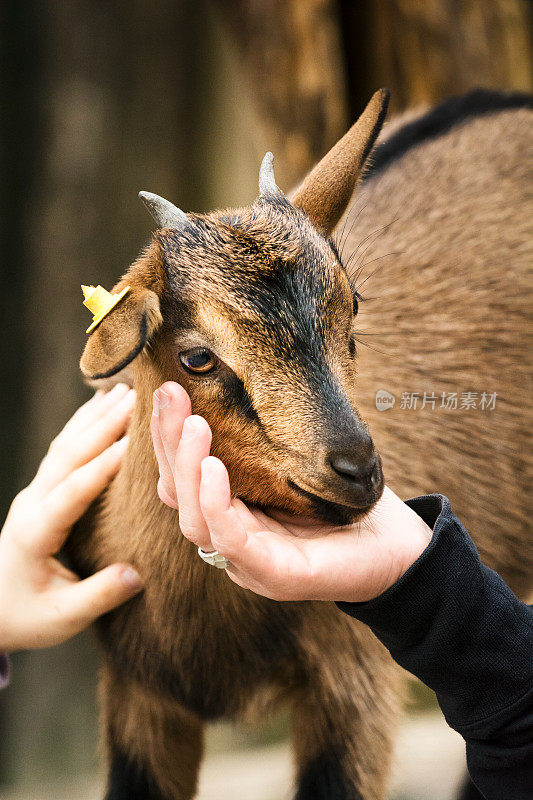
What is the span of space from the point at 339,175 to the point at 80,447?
1.62 ft

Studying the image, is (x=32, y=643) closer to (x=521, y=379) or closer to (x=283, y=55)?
(x=521, y=379)

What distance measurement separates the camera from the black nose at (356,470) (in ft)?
2.16

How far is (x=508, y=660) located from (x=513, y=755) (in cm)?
8

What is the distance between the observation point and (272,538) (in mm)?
662

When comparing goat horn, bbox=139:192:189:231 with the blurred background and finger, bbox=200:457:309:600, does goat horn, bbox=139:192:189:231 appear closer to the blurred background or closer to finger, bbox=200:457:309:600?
finger, bbox=200:457:309:600

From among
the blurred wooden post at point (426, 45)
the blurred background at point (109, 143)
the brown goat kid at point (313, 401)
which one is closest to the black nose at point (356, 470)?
the brown goat kid at point (313, 401)

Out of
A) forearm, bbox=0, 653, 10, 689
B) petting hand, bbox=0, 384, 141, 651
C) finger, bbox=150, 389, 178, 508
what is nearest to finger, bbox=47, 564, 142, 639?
petting hand, bbox=0, 384, 141, 651

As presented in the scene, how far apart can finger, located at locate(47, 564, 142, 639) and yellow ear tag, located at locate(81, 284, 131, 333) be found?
15.3 inches

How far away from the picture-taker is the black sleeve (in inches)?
25.2

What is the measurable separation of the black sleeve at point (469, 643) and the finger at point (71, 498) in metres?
0.44

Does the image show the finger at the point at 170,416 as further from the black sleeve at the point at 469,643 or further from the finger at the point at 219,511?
the black sleeve at the point at 469,643

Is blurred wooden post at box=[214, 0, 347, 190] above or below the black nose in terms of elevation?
above

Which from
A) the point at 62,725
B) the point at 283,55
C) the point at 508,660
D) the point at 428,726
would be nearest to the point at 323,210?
the point at 508,660

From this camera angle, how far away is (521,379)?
51.1 inches
